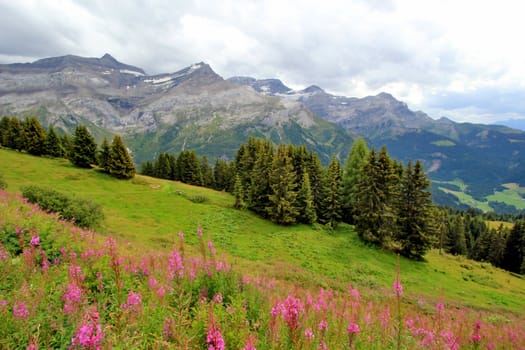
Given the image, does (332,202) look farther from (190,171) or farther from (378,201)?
(190,171)

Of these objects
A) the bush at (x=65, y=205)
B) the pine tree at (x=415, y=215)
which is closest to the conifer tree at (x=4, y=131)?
the bush at (x=65, y=205)

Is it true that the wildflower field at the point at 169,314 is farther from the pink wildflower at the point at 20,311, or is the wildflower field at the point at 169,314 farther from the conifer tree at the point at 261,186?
the conifer tree at the point at 261,186

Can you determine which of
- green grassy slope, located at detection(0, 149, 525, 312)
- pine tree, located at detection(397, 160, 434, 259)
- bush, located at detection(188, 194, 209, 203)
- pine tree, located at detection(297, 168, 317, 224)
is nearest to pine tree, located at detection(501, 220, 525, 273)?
green grassy slope, located at detection(0, 149, 525, 312)

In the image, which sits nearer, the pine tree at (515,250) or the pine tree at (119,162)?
the pine tree at (119,162)

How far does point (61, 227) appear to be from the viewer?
27.4 feet

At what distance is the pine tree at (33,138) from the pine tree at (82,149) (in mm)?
11171

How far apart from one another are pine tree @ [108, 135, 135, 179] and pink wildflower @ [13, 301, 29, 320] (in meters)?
50.7

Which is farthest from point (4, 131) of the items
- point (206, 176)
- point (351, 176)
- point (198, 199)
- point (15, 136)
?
point (351, 176)

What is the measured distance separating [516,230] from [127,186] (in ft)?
262

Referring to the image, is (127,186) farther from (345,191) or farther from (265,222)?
(345,191)

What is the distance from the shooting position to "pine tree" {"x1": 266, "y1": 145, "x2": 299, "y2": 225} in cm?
3881

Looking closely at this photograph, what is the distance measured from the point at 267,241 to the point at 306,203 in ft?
40.7

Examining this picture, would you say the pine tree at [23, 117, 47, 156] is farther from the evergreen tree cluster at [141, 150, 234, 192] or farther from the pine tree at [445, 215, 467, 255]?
the pine tree at [445, 215, 467, 255]

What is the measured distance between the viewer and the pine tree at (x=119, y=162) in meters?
48.5
